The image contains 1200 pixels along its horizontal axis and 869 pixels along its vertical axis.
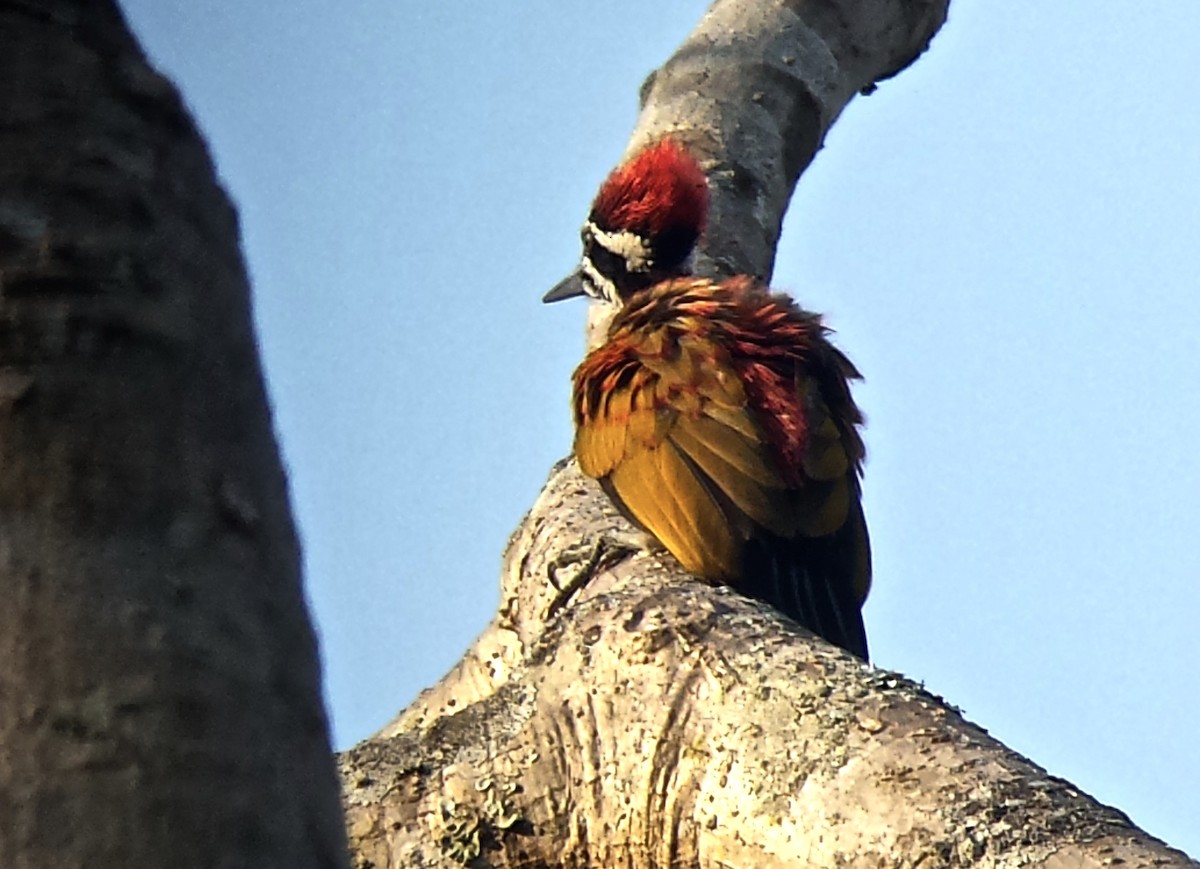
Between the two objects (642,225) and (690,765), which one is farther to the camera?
(642,225)

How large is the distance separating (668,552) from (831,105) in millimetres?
1490

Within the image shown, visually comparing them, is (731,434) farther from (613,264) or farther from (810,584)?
(613,264)

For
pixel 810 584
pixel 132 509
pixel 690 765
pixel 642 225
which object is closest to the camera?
pixel 132 509

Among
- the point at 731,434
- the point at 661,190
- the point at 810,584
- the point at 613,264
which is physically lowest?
the point at 810,584

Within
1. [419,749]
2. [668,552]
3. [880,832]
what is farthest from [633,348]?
[880,832]

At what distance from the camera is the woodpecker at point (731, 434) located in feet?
10.4

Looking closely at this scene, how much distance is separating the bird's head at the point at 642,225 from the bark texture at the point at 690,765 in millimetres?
1144

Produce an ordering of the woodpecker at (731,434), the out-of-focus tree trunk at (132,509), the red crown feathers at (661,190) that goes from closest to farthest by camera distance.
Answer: the out-of-focus tree trunk at (132,509) → the woodpecker at (731,434) → the red crown feathers at (661,190)

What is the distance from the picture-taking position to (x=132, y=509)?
0.72 meters

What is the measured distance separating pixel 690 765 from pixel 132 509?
1339 millimetres

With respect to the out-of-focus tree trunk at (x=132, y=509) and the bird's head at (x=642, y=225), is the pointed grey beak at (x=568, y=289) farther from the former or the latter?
the out-of-focus tree trunk at (x=132, y=509)

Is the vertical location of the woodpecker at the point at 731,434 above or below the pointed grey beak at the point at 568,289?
below

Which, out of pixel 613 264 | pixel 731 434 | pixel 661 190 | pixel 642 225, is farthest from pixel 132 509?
pixel 613 264

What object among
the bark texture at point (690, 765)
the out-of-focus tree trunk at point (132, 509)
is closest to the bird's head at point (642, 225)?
the bark texture at point (690, 765)
